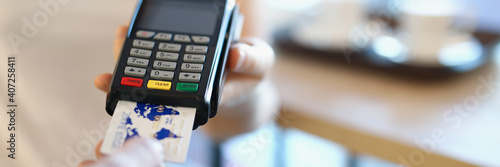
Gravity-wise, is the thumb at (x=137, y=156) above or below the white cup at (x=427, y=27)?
below

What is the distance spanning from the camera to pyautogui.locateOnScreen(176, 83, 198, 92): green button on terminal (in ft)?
0.96

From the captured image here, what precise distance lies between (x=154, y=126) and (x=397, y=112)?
15.3 inches

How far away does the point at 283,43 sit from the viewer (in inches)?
29.1

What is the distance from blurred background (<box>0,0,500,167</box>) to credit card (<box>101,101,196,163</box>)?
0.15 feet

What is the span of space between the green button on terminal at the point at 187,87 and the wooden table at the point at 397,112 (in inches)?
11.7

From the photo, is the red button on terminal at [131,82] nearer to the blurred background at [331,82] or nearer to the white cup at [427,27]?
the blurred background at [331,82]

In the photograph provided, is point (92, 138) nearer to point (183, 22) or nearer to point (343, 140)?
point (183, 22)

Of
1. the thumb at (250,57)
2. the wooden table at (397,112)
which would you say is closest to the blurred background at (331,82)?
the wooden table at (397,112)

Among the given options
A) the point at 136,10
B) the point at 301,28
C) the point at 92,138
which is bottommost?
the point at 92,138

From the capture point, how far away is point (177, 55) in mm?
327

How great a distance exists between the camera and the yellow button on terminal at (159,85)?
0.96 ft

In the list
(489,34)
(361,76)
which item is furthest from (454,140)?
(489,34)

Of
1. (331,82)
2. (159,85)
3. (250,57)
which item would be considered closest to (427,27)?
(331,82)

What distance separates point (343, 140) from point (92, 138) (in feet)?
1.04
